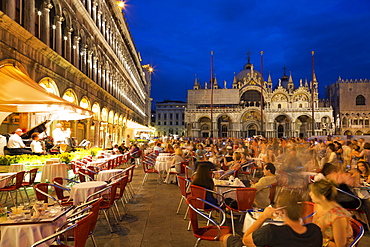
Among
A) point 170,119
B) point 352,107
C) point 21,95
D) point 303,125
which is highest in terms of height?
point 352,107

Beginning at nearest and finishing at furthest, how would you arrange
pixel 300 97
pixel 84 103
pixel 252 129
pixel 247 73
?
pixel 84 103 < pixel 252 129 < pixel 300 97 < pixel 247 73

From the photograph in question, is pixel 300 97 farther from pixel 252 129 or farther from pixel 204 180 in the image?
pixel 204 180

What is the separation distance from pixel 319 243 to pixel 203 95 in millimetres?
63834

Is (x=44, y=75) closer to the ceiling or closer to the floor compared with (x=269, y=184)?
closer to the ceiling

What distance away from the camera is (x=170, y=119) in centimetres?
8244

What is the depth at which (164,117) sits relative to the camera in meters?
82.8

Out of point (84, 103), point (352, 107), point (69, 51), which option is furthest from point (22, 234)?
point (352, 107)

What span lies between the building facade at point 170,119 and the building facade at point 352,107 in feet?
135

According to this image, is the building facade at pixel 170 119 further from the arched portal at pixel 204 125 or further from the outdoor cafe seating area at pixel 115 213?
the outdoor cafe seating area at pixel 115 213

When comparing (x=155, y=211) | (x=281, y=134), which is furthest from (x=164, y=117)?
(x=155, y=211)

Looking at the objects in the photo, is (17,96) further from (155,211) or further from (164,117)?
(164,117)

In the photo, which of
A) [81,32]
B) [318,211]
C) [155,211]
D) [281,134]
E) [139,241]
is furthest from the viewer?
[281,134]

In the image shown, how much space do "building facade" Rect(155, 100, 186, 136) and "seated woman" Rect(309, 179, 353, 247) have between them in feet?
256

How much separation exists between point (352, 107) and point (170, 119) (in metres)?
47.0
